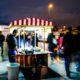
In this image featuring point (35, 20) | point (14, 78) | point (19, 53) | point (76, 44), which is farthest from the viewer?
point (35, 20)

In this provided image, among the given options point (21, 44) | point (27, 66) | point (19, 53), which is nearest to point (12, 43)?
point (19, 53)

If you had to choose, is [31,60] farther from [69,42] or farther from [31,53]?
[69,42]

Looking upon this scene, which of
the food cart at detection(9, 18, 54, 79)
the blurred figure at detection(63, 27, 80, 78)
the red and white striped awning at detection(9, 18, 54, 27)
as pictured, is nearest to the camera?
the blurred figure at detection(63, 27, 80, 78)

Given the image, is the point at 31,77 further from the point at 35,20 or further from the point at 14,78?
the point at 35,20

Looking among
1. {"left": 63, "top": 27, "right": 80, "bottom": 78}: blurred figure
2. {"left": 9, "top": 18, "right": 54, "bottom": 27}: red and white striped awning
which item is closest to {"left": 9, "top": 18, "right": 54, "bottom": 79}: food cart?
{"left": 9, "top": 18, "right": 54, "bottom": 27}: red and white striped awning

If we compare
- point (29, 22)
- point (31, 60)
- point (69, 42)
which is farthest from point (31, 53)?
point (69, 42)

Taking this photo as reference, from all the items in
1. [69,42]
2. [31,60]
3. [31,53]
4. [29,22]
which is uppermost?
[29,22]

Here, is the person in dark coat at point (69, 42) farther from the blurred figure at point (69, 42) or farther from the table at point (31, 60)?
the table at point (31, 60)

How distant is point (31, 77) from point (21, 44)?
6084mm

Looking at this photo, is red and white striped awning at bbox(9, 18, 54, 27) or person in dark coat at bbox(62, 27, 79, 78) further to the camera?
red and white striped awning at bbox(9, 18, 54, 27)

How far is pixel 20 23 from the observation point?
1313 cm

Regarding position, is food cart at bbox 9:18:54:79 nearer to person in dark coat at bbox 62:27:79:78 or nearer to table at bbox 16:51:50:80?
→ table at bbox 16:51:50:80

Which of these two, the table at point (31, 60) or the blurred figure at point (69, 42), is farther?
the table at point (31, 60)

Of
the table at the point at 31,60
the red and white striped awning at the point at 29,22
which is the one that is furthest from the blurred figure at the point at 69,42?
the red and white striped awning at the point at 29,22
